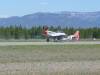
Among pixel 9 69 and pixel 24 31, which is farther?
pixel 24 31

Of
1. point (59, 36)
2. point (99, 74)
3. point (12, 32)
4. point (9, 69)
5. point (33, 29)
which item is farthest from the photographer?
point (33, 29)

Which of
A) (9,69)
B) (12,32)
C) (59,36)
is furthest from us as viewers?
(12,32)

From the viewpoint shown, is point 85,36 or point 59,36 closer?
point 59,36

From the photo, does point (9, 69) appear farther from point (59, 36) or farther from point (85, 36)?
point (85, 36)

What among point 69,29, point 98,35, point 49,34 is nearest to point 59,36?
point 49,34

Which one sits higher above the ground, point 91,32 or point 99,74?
point 99,74

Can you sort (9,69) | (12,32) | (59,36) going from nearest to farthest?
(9,69) → (59,36) → (12,32)

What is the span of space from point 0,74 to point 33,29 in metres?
96.1

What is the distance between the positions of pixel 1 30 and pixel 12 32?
294cm

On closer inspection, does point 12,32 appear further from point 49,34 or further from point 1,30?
point 49,34

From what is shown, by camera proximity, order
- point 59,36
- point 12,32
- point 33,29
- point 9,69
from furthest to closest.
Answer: point 33,29 → point 12,32 → point 59,36 → point 9,69

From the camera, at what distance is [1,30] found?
365ft

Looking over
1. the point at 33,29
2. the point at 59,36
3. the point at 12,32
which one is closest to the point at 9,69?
the point at 59,36

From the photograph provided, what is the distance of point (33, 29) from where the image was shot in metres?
118
